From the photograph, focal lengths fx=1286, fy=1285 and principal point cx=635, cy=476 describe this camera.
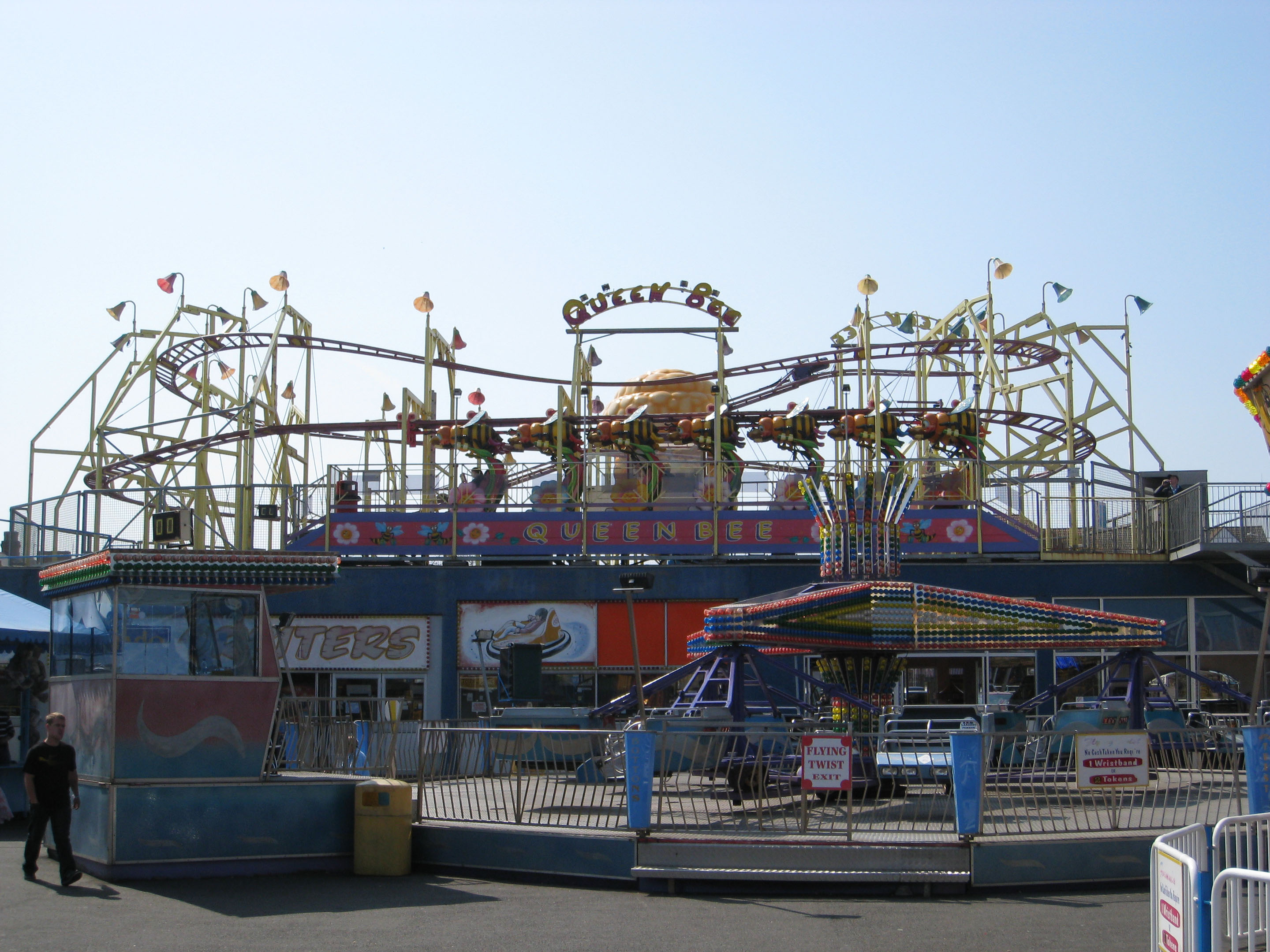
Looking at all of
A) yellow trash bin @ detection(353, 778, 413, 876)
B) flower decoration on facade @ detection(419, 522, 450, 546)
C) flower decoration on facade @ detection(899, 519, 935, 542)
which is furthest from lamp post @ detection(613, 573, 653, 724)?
flower decoration on facade @ detection(899, 519, 935, 542)

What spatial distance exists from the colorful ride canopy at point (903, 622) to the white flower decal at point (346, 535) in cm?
1202

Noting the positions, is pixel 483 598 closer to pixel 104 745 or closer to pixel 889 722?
pixel 889 722

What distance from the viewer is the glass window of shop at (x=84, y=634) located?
39.7 feet

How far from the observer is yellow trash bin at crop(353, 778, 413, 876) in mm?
12352

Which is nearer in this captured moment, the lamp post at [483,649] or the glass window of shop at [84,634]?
the glass window of shop at [84,634]

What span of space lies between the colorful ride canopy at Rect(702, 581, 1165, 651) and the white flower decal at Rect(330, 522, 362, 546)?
473 inches

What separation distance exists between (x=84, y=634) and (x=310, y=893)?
3.59 meters

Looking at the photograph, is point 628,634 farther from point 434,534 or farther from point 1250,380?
point 1250,380

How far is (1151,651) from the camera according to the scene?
17500mm

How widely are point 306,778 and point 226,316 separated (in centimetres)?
2085

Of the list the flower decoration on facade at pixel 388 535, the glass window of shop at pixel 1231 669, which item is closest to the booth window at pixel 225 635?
the flower decoration on facade at pixel 388 535

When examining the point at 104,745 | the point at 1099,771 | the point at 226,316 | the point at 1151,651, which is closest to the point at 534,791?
the point at 104,745

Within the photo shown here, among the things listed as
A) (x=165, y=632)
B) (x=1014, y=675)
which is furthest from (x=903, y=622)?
(x=1014, y=675)

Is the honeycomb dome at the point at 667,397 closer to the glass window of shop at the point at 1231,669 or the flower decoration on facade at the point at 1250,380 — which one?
the glass window of shop at the point at 1231,669
